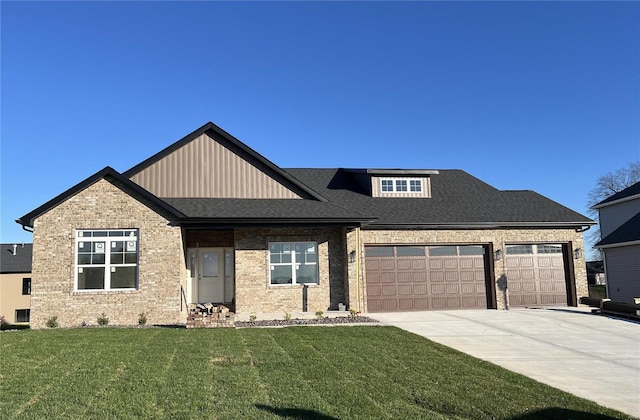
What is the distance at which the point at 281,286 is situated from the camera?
1755 cm

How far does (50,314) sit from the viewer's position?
14.7 m

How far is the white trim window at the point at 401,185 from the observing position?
21953 mm

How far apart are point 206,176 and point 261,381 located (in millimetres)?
12069

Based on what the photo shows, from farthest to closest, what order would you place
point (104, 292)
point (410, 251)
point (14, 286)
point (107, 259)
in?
point (14, 286) < point (410, 251) < point (107, 259) < point (104, 292)

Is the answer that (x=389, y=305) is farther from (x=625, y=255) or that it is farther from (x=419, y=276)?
(x=625, y=255)

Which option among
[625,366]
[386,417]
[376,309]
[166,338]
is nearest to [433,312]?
[376,309]

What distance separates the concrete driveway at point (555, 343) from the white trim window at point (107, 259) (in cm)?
818

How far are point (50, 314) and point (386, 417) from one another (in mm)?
12377

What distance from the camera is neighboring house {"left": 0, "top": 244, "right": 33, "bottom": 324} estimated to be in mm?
41781

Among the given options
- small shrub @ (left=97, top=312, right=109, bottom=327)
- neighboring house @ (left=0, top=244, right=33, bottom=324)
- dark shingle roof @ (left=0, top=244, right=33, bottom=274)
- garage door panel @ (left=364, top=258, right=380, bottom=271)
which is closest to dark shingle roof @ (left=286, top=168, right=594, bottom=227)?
garage door panel @ (left=364, top=258, right=380, bottom=271)

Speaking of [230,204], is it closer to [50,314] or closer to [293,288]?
[293,288]

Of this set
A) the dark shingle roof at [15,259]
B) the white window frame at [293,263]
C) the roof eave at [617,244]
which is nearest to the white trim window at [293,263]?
the white window frame at [293,263]

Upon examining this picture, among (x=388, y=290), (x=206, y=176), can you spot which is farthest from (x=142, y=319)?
(x=388, y=290)

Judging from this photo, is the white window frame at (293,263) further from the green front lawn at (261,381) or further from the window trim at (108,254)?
the green front lawn at (261,381)
